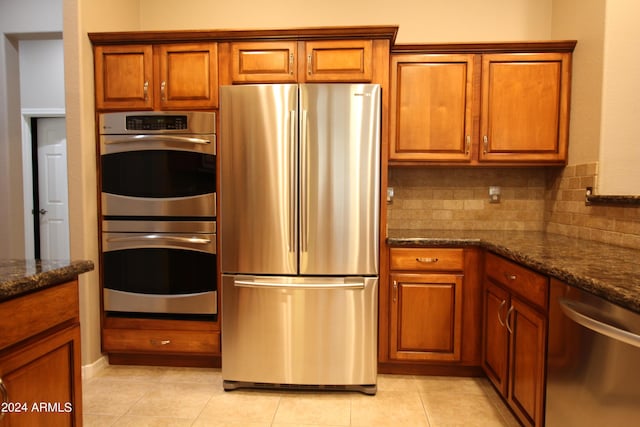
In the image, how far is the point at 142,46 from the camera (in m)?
2.39

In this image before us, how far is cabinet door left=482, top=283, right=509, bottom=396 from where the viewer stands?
1.95 meters

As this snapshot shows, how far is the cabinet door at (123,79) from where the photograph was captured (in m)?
2.40

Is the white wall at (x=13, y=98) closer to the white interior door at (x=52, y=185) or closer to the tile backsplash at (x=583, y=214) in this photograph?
the white interior door at (x=52, y=185)

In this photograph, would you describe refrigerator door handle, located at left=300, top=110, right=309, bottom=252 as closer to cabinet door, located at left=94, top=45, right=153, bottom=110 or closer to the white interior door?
cabinet door, located at left=94, top=45, right=153, bottom=110

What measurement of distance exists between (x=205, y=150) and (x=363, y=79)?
3.55ft

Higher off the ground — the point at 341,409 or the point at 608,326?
the point at 608,326

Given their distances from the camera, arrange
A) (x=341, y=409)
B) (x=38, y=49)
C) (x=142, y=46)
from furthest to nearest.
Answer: (x=38, y=49)
(x=142, y=46)
(x=341, y=409)

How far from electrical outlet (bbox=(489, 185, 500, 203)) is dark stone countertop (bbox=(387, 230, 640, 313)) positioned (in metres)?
0.26

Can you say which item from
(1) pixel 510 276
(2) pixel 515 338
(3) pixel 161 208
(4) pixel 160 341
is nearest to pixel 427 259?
(1) pixel 510 276

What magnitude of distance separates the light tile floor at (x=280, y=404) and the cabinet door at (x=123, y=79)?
70.1 inches

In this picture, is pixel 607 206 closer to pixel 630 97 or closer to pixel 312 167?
pixel 630 97

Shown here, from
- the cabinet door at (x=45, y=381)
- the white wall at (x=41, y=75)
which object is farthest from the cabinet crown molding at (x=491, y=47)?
the white wall at (x=41, y=75)

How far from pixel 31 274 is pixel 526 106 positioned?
2758 millimetres

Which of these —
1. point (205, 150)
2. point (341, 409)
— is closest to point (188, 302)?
point (205, 150)
